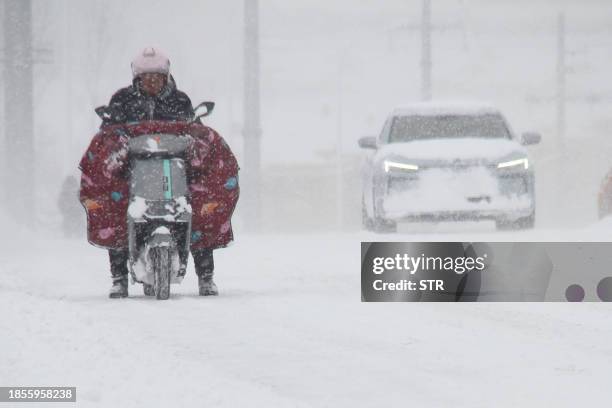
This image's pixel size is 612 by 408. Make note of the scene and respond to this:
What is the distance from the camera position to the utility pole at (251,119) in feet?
103

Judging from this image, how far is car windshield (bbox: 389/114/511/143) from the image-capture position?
687 inches

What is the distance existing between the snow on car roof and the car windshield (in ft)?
0.19

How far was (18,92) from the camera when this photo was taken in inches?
1358

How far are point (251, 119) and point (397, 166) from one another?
1624cm

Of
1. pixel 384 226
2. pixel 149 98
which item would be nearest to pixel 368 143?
pixel 384 226

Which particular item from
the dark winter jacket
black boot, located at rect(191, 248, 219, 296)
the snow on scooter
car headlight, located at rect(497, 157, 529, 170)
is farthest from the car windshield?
the snow on scooter

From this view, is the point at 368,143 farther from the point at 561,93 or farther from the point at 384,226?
the point at 561,93

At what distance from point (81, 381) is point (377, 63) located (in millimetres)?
90823

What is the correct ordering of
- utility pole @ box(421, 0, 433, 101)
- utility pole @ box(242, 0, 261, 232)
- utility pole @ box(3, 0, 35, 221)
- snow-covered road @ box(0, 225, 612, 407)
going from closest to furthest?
snow-covered road @ box(0, 225, 612, 407), utility pole @ box(242, 0, 261, 232), utility pole @ box(3, 0, 35, 221), utility pole @ box(421, 0, 433, 101)

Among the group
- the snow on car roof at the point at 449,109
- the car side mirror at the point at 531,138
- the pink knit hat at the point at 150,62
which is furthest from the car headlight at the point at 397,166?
the pink knit hat at the point at 150,62

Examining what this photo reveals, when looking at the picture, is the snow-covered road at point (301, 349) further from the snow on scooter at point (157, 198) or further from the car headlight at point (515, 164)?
the car headlight at point (515, 164)

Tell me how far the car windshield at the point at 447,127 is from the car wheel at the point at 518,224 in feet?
4.07

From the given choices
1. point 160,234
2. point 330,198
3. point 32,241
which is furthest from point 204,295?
point 330,198

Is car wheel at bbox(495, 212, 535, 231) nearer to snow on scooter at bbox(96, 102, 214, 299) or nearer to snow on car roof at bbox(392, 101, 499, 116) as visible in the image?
snow on car roof at bbox(392, 101, 499, 116)
